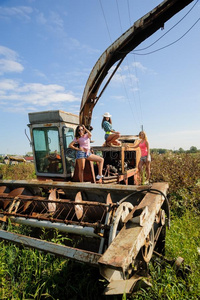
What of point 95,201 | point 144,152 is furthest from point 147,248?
point 144,152

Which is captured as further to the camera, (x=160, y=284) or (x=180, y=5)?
(x=180, y=5)

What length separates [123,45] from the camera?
5809 mm

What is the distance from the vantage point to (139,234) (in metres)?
1.63

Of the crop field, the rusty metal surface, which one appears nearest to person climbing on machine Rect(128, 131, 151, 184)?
the crop field

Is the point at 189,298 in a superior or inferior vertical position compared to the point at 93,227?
inferior

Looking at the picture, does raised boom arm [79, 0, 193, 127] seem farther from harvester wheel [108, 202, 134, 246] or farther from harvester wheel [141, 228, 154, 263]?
harvester wheel [141, 228, 154, 263]

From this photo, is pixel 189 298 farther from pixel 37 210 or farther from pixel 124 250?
pixel 37 210

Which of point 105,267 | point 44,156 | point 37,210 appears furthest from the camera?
point 44,156

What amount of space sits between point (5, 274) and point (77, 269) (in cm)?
81

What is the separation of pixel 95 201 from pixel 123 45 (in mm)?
4690

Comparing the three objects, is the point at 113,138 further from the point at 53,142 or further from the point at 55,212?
the point at 55,212

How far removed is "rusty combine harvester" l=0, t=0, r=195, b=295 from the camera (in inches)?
67.1

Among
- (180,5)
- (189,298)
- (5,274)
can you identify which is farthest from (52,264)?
(180,5)

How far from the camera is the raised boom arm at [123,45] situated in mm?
5133
